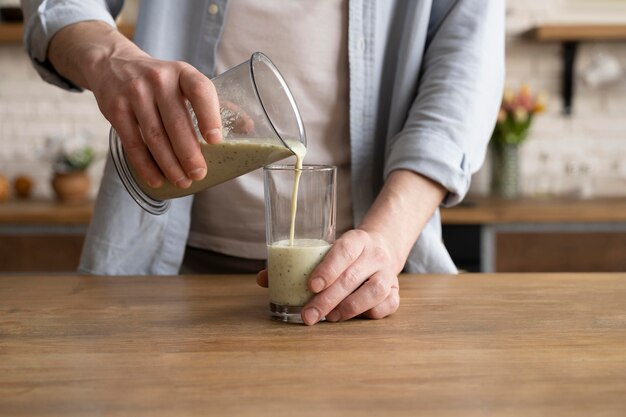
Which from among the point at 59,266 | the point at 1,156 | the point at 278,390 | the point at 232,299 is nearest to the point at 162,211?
the point at 232,299

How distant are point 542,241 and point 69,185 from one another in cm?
187

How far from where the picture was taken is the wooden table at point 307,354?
679 mm

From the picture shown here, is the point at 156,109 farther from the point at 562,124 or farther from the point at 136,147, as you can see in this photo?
the point at 562,124

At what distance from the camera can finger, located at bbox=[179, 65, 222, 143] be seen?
88 centimetres

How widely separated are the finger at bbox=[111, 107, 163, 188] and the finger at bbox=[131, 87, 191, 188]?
2 centimetres

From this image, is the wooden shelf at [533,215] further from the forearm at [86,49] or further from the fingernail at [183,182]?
the fingernail at [183,182]

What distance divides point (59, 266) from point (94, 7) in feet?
5.92

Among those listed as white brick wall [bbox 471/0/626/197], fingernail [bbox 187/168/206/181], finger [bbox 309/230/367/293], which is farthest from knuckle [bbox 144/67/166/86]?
white brick wall [bbox 471/0/626/197]

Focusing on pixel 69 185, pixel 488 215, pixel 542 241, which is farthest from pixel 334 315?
pixel 69 185

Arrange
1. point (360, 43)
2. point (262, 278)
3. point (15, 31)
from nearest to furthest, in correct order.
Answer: point (262, 278), point (360, 43), point (15, 31)

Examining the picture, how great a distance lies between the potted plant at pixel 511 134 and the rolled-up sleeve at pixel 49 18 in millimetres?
2345

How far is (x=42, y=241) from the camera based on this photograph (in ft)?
9.47

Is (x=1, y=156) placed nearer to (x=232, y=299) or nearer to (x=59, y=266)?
(x=59, y=266)

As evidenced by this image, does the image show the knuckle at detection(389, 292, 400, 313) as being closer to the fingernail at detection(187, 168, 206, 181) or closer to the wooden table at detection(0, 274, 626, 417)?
the wooden table at detection(0, 274, 626, 417)
